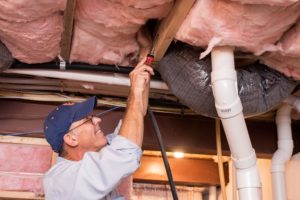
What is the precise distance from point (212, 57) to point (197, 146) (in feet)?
2.71

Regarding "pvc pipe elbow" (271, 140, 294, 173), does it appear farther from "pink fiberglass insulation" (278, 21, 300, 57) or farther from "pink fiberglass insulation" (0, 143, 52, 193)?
"pink fiberglass insulation" (0, 143, 52, 193)

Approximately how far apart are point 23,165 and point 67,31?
35.2 inches

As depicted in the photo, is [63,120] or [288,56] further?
[63,120]

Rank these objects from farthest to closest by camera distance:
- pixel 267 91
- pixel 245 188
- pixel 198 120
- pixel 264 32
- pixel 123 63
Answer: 1. pixel 198 120
2. pixel 123 63
3. pixel 267 91
4. pixel 245 188
5. pixel 264 32

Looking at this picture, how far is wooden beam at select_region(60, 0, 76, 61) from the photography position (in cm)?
119

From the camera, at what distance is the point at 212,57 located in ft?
4.20

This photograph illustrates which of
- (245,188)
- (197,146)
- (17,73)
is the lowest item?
(245,188)

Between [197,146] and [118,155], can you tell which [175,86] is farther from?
[197,146]

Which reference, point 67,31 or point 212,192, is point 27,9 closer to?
point 67,31

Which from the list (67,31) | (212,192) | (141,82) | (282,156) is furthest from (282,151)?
(212,192)

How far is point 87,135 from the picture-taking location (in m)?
1.44

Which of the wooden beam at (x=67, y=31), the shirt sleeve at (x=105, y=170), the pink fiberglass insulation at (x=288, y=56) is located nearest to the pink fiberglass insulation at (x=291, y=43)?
the pink fiberglass insulation at (x=288, y=56)

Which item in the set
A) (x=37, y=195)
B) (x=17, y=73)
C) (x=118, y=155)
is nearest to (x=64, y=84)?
(x=17, y=73)

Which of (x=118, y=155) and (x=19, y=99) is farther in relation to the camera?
(x=19, y=99)
